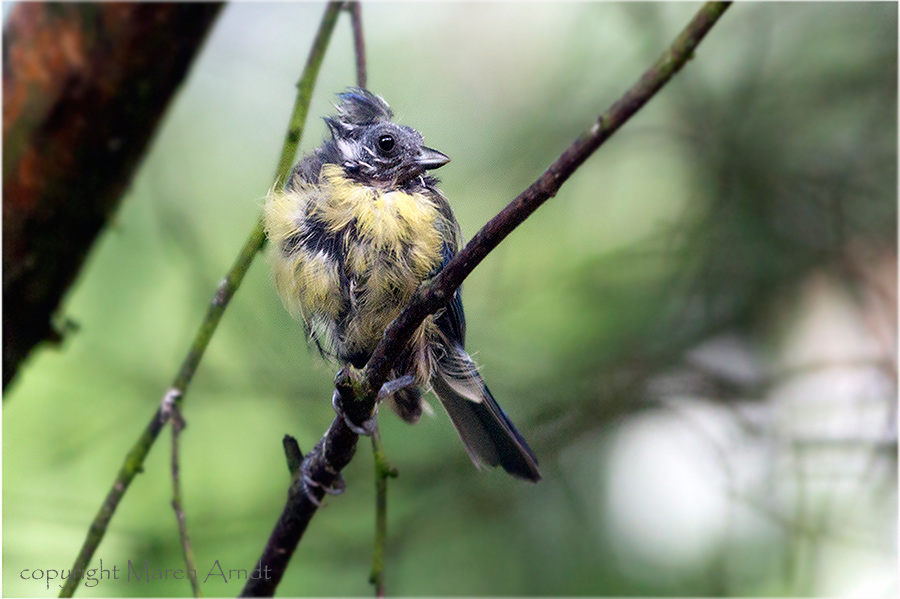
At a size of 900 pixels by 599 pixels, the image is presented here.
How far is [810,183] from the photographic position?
10.5 feet

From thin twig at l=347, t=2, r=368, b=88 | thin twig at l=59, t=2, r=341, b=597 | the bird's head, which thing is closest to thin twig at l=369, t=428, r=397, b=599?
thin twig at l=59, t=2, r=341, b=597

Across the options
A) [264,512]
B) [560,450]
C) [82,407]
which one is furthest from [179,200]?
[560,450]

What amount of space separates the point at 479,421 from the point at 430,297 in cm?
96

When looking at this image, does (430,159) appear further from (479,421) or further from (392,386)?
(479,421)

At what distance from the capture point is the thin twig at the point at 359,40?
1956 millimetres

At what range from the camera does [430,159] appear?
6.05ft

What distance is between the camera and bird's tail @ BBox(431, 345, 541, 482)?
2.01 metres

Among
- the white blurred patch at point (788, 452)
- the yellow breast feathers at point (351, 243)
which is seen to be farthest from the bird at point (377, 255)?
the white blurred patch at point (788, 452)

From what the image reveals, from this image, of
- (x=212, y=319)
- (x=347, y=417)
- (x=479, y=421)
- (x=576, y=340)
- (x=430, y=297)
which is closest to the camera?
(x=430, y=297)

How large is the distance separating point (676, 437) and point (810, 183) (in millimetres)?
1251

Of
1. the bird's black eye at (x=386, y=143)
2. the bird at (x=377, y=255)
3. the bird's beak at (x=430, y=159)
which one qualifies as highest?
the bird's black eye at (x=386, y=143)

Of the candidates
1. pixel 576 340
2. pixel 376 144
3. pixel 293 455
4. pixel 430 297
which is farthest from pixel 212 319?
pixel 576 340

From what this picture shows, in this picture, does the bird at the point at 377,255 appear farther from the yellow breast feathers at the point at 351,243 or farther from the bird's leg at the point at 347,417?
the bird's leg at the point at 347,417

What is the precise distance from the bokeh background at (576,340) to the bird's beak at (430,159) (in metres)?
0.32
